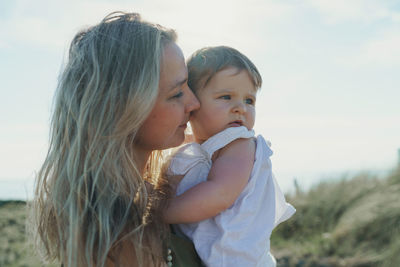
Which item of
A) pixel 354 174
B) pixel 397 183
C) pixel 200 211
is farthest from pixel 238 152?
pixel 354 174

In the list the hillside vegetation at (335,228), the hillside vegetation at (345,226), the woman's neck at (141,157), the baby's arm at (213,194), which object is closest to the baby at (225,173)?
the baby's arm at (213,194)

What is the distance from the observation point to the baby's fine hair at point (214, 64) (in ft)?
8.27

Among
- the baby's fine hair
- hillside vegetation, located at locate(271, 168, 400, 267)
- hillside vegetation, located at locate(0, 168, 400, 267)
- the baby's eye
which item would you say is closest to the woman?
the baby's fine hair

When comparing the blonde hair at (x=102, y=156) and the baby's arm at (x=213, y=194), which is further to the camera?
the baby's arm at (x=213, y=194)

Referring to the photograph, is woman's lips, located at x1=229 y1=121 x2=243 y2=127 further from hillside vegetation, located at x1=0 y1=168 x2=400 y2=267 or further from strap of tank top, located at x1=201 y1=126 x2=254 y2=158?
hillside vegetation, located at x1=0 y1=168 x2=400 y2=267

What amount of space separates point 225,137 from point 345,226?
5.64 meters

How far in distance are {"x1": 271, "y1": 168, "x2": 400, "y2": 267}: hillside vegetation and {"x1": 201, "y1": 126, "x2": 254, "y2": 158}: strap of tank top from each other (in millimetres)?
4557

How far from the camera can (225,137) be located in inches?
94.7

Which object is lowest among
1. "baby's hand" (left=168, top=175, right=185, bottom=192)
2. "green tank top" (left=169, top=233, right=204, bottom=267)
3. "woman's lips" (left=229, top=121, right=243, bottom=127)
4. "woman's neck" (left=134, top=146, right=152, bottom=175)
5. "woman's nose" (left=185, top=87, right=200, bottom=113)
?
"green tank top" (left=169, top=233, right=204, bottom=267)

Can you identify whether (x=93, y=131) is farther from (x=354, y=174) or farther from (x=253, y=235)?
(x=354, y=174)

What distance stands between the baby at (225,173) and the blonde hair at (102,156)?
0.72 ft

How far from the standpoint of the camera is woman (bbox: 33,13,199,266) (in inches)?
81.2

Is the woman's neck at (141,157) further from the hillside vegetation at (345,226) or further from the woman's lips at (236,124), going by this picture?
the hillside vegetation at (345,226)

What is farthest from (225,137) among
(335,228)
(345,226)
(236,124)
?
(335,228)
